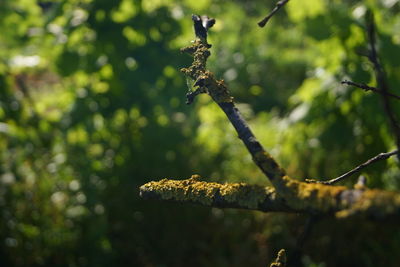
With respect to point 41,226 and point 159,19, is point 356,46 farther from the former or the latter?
point 41,226

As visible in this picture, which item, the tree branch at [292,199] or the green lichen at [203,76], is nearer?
the tree branch at [292,199]

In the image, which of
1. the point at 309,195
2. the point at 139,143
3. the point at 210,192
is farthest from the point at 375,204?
the point at 139,143

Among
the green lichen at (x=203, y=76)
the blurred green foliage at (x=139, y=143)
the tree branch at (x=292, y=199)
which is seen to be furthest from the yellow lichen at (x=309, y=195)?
the blurred green foliage at (x=139, y=143)

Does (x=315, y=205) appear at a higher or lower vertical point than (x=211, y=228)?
lower

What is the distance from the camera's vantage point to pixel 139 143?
388 centimetres

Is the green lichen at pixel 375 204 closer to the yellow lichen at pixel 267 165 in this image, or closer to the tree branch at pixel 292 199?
the tree branch at pixel 292 199

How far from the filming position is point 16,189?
150 inches

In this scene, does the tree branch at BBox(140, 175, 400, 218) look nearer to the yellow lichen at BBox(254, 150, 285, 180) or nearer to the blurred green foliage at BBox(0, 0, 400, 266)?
the yellow lichen at BBox(254, 150, 285, 180)

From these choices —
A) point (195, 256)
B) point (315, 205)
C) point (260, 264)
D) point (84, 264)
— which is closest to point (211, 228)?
point (195, 256)

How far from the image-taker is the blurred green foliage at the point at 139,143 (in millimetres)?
3383

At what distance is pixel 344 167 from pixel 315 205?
3.28 meters

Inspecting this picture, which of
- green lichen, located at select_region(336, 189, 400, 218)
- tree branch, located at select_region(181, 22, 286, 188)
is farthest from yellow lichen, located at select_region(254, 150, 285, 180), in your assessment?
green lichen, located at select_region(336, 189, 400, 218)

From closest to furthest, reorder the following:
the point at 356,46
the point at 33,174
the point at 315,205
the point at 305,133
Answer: the point at 315,205 → the point at 356,46 → the point at 305,133 → the point at 33,174

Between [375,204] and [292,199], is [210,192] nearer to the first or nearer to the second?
[292,199]
